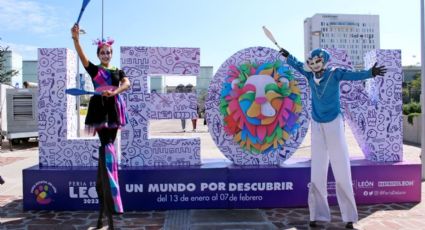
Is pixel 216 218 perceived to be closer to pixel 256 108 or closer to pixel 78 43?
pixel 256 108

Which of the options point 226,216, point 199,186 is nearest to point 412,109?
point 199,186

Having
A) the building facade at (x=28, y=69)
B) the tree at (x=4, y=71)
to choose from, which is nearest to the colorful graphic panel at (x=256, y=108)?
the tree at (x=4, y=71)

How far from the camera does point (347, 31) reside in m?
66.7

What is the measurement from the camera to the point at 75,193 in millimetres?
5730

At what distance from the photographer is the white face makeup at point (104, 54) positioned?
4801 mm

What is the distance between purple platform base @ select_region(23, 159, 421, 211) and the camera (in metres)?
5.71

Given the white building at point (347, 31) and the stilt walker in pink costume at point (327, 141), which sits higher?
the white building at point (347, 31)

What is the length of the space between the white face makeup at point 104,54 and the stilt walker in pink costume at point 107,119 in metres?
0.08

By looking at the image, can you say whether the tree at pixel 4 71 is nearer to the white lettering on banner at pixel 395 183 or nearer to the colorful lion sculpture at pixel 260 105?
the colorful lion sculpture at pixel 260 105

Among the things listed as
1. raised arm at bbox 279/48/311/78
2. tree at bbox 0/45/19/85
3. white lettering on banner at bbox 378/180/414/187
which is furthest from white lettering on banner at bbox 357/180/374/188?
tree at bbox 0/45/19/85

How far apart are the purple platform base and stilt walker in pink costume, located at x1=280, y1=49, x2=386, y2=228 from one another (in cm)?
82

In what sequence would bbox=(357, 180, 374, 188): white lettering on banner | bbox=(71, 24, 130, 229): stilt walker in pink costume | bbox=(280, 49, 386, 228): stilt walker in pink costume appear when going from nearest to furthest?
1. bbox=(71, 24, 130, 229): stilt walker in pink costume
2. bbox=(280, 49, 386, 228): stilt walker in pink costume
3. bbox=(357, 180, 374, 188): white lettering on banner

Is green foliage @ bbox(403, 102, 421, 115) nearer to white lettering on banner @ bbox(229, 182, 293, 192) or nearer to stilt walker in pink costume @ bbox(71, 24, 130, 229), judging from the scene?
white lettering on banner @ bbox(229, 182, 293, 192)

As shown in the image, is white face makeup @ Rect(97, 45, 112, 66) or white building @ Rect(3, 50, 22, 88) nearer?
white face makeup @ Rect(97, 45, 112, 66)
